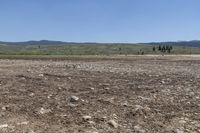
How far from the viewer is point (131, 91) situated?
36.7 feet

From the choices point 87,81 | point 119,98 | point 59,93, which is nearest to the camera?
point 119,98

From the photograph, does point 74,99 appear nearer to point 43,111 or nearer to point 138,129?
point 43,111

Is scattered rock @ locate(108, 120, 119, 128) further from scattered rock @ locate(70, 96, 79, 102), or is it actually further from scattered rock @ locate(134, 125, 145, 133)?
scattered rock @ locate(70, 96, 79, 102)

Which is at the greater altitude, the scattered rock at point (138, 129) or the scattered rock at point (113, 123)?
the scattered rock at point (113, 123)

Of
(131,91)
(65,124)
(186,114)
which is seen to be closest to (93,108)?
(65,124)

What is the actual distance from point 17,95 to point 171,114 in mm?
3897

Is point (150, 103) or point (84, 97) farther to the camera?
point (84, 97)

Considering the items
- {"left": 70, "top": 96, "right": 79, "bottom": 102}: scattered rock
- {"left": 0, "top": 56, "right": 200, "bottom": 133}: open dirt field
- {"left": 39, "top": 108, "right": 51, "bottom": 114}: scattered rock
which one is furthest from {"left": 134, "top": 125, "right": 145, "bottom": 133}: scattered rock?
{"left": 70, "top": 96, "right": 79, "bottom": 102}: scattered rock

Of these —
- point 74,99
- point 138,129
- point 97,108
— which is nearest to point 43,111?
point 97,108

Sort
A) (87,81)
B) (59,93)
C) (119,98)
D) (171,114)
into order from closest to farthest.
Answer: (171,114) < (119,98) < (59,93) < (87,81)

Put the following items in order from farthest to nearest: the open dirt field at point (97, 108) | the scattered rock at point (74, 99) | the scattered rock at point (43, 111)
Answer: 1. the scattered rock at point (74, 99)
2. the scattered rock at point (43, 111)
3. the open dirt field at point (97, 108)

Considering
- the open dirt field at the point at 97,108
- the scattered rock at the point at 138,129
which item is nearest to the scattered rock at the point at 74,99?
the open dirt field at the point at 97,108

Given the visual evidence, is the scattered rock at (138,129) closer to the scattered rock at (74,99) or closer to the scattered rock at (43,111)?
the scattered rock at (43,111)

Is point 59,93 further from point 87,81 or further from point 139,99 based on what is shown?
point 87,81
